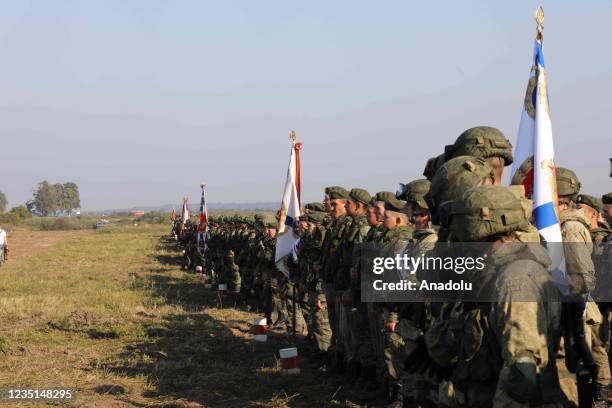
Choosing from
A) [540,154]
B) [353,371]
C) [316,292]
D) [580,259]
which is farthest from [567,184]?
[316,292]

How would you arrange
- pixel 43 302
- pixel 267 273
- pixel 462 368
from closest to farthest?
pixel 462 368
pixel 267 273
pixel 43 302

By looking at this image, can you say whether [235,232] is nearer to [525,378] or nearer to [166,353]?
[166,353]

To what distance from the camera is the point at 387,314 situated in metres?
6.80

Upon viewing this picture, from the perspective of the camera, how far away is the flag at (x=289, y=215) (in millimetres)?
11047

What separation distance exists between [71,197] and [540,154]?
18966cm

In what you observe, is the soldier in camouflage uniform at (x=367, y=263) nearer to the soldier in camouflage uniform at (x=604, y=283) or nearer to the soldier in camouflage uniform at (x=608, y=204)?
the soldier in camouflage uniform at (x=604, y=283)

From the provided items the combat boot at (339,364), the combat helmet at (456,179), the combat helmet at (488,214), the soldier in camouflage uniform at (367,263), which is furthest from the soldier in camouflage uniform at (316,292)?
the combat helmet at (488,214)

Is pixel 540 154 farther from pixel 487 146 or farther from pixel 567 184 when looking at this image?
pixel 567 184

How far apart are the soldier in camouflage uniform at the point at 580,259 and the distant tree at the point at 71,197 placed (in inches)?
7287

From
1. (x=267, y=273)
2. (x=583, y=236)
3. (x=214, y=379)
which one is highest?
(x=583, y=236)

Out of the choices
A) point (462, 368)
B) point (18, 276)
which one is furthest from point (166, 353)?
point (18, 276)

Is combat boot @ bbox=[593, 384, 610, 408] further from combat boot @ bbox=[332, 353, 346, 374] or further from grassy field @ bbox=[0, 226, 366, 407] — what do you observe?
combat boot @ bbox=[332, 353, 346, 374]

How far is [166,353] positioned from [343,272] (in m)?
3.34

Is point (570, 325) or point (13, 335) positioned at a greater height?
point (570, 325)
